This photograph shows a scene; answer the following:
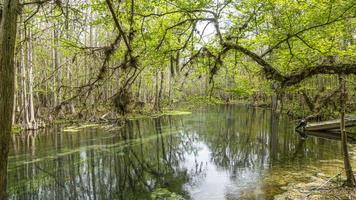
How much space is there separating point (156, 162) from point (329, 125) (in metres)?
11.1

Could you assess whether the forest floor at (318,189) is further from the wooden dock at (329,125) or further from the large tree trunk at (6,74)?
the wooden dock at (329,125)

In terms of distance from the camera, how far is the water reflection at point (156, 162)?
9000 mm

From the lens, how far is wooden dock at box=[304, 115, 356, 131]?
1765 cm

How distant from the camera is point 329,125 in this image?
1831cm

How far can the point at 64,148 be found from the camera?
46.1 ft

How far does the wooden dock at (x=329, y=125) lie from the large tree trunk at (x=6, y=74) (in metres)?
18.0

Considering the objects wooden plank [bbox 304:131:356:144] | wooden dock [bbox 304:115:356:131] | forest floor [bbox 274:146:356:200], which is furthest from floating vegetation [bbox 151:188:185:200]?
wooden dock [bbox 304:115:356:131]

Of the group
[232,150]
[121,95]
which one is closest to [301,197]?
[121,95]

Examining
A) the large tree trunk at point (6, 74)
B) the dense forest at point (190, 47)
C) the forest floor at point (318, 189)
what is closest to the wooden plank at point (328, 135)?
the forest floor at point (318, 189)

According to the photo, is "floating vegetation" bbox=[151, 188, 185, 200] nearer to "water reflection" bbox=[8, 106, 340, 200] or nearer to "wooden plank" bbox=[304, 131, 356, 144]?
"water reflection" bbox=[8, 106, 340, 200]

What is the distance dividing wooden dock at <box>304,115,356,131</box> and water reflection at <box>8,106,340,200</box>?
5.06 ft

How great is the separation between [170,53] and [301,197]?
4.72 m

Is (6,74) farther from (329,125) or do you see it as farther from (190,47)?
(329,125)

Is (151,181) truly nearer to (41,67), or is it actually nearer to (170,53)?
(170,53)
